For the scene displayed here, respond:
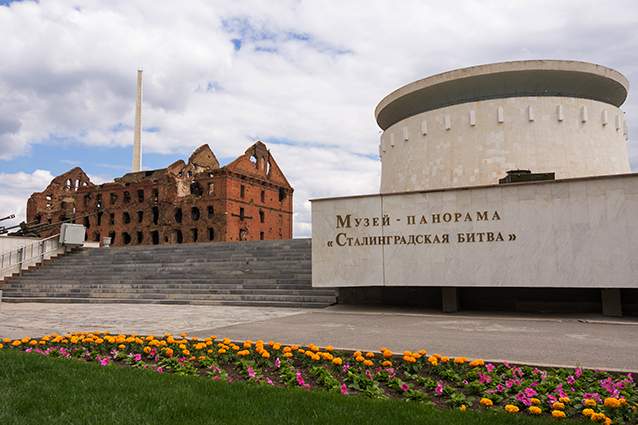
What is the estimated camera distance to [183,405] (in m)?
3.73

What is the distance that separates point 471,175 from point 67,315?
12.3 metres

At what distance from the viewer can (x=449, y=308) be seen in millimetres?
11227

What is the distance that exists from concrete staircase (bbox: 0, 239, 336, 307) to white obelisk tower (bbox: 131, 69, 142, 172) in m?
41.0

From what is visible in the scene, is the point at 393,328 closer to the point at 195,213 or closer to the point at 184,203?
the point at 195,213

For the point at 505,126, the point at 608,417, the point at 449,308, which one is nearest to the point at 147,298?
the point at 449,308

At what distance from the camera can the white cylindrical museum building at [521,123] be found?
51.3 ft

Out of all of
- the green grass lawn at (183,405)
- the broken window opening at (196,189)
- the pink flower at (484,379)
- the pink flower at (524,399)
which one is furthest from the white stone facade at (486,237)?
the broken window opening at (196,189)

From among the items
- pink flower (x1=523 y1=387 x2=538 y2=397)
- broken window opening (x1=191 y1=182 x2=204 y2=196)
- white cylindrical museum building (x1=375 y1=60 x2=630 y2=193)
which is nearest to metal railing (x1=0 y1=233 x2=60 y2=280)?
white cylindrical museum building (x1=375 y1=60 x2=630 y2=193)

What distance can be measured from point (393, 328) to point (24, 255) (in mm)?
18155

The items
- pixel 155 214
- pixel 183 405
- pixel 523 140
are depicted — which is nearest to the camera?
pixel 183 405

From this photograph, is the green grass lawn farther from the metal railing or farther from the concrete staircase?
the metal railing

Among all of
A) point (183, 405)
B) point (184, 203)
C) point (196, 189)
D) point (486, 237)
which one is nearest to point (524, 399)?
point (183, 405)

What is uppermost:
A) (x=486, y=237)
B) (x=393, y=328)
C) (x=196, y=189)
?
(x=196, y=189)

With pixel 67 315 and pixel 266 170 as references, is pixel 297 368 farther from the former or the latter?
pixel 266 170
